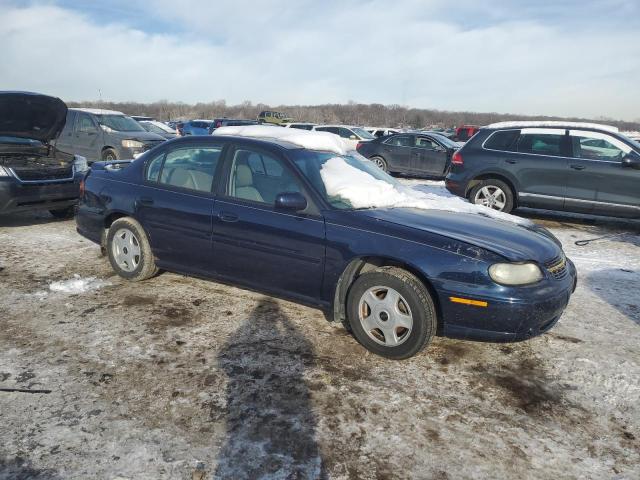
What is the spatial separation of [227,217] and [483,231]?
1.99m

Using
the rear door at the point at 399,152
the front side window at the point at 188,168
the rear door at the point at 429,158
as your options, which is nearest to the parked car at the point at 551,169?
the front side window at the point at 188,168

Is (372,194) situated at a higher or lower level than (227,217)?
higher

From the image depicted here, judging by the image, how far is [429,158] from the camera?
14414 millimetres

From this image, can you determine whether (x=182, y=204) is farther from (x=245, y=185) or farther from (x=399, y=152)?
(x=399, y=152)

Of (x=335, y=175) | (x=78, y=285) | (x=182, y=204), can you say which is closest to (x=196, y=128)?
(x=78, y=285)

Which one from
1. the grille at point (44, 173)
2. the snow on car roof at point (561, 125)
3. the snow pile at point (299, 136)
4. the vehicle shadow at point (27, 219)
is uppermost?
the snow on car roof at point (561, 125)

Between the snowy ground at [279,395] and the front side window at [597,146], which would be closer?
the snowy ground at [279,395]

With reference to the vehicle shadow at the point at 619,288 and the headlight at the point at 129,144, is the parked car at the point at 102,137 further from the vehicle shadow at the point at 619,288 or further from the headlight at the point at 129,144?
the vehicle shadow at the point at 619,288

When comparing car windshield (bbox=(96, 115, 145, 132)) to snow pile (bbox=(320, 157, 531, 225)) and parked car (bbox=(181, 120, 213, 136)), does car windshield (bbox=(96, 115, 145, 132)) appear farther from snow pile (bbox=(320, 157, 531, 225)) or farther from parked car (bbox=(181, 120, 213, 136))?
parked car (bbox=(181, 120, 213, 136))

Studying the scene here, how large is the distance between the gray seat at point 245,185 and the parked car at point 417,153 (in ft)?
34.5

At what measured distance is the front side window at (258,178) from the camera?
3.80 metres

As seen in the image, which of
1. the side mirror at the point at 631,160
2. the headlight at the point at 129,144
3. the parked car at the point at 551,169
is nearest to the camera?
the side mirror at the point at 631,160

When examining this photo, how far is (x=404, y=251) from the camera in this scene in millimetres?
3252

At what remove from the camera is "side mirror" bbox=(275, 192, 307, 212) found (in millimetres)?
3580
